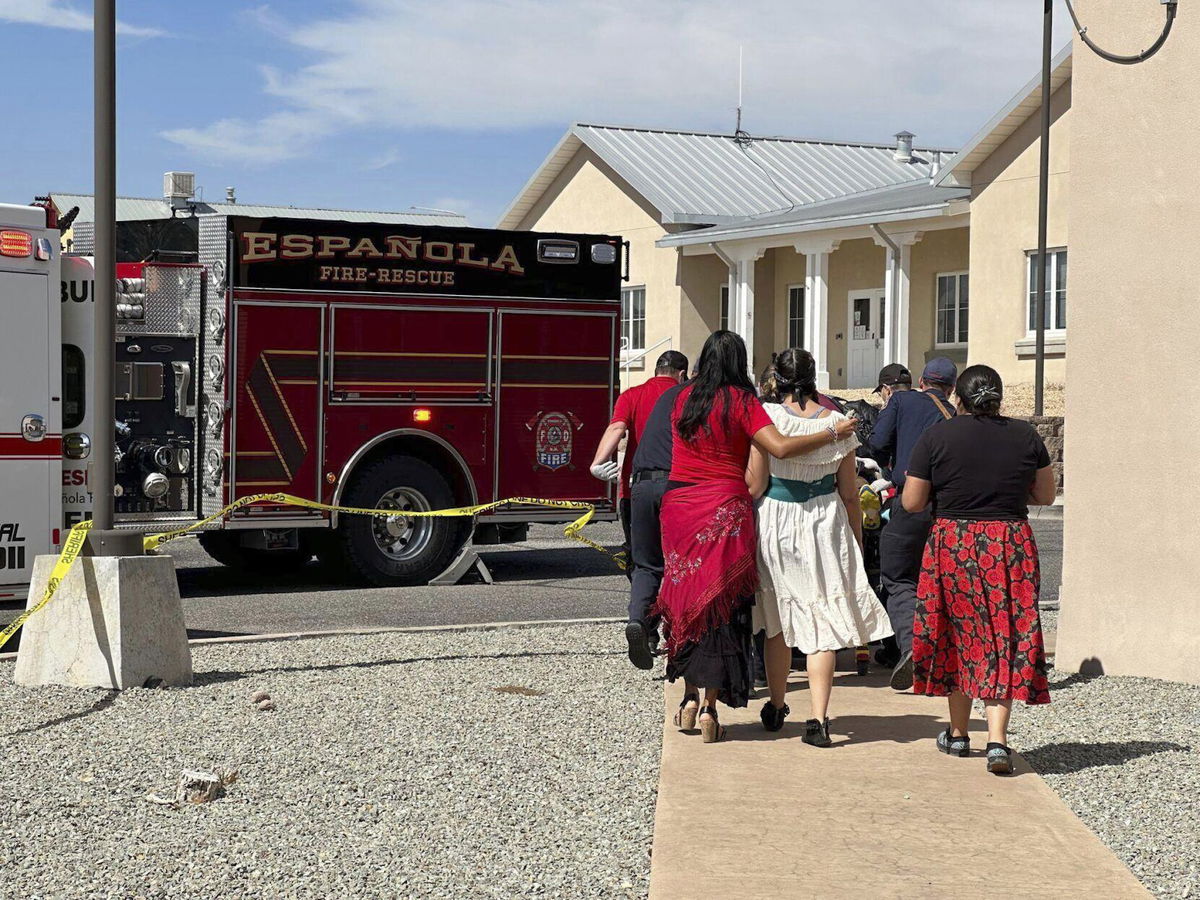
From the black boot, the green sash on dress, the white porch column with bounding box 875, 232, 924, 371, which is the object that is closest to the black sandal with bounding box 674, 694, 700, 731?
the black boot

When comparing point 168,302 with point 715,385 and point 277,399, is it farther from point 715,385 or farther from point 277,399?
point 715,385

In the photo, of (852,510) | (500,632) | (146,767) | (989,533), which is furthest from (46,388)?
(989,533)

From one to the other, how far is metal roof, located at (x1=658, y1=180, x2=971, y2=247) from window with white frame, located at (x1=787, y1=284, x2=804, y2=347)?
1.65 metres

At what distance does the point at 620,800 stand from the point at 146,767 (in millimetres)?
1940

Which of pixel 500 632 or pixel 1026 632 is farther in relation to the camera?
pixel 500 632

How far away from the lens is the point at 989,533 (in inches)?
271

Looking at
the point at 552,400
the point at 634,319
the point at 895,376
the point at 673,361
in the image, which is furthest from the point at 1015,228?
the point at 673,361

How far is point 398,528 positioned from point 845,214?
736 inches

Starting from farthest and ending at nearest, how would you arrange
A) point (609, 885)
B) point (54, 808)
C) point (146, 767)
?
point (146, 767), point (54, 808), point (609, 885)

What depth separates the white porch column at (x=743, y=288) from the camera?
109 ft

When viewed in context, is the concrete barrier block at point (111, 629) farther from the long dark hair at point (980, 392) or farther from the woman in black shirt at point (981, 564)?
the long dark hair at point (980, 392)

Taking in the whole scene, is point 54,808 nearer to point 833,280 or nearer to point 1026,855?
point 1026,855

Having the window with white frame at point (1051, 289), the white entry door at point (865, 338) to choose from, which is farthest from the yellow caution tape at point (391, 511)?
the white entry door at point (865, 338)

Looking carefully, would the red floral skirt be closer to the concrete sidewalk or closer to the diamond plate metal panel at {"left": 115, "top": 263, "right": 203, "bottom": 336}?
the concrete sidewalk
